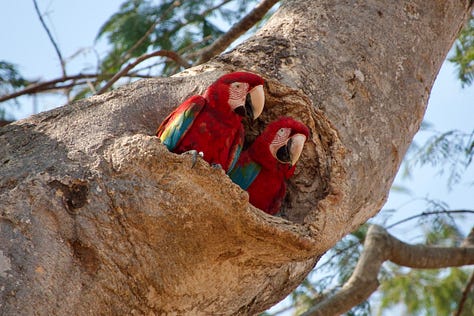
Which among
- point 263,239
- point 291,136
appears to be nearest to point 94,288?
point 263,239

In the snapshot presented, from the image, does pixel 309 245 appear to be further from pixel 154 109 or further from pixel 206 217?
pixel 154 109

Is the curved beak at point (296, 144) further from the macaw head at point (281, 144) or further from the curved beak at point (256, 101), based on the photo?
the curved beak at point (256, 101)

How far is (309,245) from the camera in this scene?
2365 millimetres

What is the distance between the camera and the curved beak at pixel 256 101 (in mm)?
2779

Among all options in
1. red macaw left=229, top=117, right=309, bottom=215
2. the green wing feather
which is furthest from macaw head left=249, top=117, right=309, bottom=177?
the green wing feather

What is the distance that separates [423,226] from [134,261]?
305 cm

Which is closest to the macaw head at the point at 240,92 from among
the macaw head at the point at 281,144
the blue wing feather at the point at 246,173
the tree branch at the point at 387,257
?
the macaw head at the point at 281,144

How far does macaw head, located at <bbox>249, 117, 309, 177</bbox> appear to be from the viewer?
2809mm

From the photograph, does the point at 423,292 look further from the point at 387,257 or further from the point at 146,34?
the point at 146,34

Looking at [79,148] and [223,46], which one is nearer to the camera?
[79,148]

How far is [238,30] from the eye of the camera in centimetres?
427

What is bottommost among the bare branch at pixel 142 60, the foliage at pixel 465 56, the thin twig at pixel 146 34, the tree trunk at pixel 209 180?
the tree trunk at pixel 209 180

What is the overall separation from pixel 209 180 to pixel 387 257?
2.18 metres

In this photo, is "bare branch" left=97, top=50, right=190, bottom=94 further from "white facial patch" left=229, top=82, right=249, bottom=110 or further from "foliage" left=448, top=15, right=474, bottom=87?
"foliage" left=448, top=15, right=474, bottom=87
